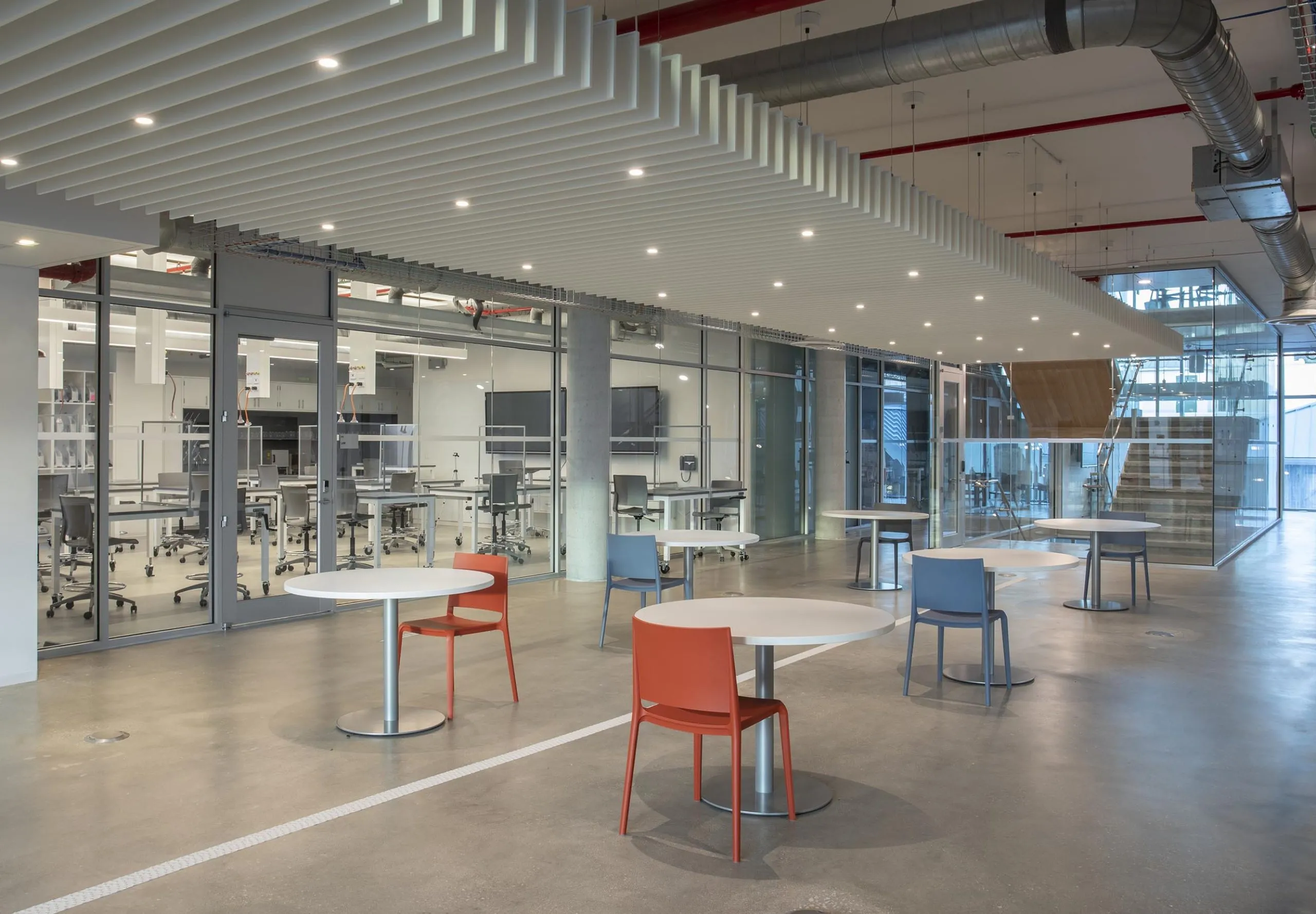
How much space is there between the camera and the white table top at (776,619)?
398 centimetres

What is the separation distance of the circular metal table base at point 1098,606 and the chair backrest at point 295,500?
760 centimetres

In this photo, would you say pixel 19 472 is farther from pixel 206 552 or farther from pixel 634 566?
pixel 634 566

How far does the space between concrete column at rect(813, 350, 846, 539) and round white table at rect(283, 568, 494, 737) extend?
1150 centimetres

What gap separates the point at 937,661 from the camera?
679 cm

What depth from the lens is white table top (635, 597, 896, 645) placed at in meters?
3.98

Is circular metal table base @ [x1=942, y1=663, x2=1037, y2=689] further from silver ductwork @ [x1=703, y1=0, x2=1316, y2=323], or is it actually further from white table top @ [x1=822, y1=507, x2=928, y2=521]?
silver ductwork @ [x1=703, y1=0, x2=1316, y2=323]

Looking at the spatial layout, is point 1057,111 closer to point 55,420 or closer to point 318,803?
point 318,803

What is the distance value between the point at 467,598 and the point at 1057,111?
6.56m

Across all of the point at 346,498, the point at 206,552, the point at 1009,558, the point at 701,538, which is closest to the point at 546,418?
the point at 346,498

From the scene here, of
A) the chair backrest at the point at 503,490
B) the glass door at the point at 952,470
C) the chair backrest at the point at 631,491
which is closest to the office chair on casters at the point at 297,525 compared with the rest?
the chair backrest at the point at 503,490

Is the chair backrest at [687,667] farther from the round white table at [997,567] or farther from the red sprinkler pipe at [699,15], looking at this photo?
the red sprinkler pipe at [699,15]

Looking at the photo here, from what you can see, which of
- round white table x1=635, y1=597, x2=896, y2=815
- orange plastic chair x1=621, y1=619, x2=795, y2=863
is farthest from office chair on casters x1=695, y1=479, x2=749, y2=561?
orange plastic chair x1=621, y1=619, x2=795, y2=863

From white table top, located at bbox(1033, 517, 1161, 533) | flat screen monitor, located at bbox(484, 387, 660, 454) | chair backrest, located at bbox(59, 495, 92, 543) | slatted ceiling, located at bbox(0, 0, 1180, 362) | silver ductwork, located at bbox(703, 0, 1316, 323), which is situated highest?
silver ductwork, located at bbox(703, 0, 1316, 323)

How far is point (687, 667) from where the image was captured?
3717 mm
